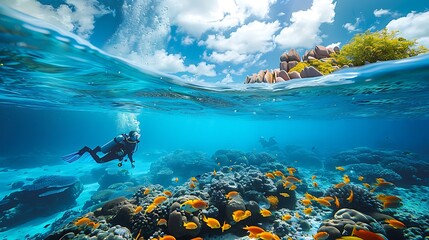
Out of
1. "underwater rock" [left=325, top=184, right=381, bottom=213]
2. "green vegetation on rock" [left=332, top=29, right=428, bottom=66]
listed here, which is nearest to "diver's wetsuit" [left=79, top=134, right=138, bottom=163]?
"underwater rock" [left=325, top=184, right=381, bottom=213]

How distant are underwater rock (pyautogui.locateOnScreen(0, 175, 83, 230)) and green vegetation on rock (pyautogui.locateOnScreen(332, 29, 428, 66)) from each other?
23554 millimetres

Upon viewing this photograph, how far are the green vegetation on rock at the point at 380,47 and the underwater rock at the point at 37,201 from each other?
23.6 m

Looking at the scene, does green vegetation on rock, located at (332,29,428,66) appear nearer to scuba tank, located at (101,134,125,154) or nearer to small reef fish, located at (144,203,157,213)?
small reef fish, located at (144,203,157,213)

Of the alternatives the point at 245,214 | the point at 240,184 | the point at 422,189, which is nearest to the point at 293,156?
the point at 422,189

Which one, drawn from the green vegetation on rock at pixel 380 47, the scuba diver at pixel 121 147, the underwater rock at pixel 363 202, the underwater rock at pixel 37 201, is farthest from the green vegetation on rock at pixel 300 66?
the underwater rock at pixel 37 201

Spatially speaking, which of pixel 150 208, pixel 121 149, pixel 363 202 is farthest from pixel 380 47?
pixel 121 149

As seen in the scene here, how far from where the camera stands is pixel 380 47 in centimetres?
980

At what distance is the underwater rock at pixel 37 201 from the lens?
1483 cm

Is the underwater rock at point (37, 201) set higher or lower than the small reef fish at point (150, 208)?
lower

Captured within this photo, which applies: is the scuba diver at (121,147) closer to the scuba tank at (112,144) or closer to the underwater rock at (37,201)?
the scuba tank at (112,144)

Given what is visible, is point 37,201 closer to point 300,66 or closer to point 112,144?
point 112,144

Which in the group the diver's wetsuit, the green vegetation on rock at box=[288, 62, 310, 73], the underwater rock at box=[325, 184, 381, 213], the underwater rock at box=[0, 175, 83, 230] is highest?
the green vegetation on rock at box=[288, 62, 310, 73]

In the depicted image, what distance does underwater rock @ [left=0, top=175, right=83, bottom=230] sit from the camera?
14.8m

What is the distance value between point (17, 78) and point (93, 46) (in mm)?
11235
